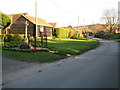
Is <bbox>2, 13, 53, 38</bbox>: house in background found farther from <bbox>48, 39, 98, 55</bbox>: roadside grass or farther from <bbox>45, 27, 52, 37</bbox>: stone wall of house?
<bbox>48, 39, 98, 55</bbox>: roadside grass

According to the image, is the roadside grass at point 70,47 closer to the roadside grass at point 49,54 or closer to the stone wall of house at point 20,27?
the roadside grass at point 49,54

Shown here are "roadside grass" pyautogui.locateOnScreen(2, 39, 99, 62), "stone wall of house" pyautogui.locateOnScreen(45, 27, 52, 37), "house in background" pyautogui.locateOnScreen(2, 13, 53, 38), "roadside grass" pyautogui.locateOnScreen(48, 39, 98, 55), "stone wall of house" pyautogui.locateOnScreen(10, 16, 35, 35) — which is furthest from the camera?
"stone wall of house" pyautogui.locateOnScreen(45, 27, 52, 37)

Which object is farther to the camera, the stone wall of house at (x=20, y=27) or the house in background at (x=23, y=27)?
the stone wall of house at (x=20, y=27)

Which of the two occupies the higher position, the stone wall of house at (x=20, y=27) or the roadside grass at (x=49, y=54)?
the stone wall of house at (x=20, y=27)

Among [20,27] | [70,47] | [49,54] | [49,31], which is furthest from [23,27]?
[49,54]

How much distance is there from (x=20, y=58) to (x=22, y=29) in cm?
2936

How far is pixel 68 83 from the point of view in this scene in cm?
662

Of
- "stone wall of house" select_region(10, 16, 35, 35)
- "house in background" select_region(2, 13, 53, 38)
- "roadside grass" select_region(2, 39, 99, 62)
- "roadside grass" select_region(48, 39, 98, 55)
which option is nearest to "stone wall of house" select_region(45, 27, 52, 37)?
"house in background" select_region(2, 13, 53, 38)

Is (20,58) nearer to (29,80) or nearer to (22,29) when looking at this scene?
(29,80)

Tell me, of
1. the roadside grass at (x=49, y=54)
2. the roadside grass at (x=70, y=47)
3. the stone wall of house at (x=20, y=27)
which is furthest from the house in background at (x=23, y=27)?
the roadside grass at (x=49, y=54)

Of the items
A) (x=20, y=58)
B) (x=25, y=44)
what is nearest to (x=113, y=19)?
(x=25, y=44)

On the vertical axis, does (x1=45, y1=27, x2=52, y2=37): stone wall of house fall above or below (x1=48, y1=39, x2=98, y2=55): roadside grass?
above

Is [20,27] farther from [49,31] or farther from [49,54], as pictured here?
[49,54]

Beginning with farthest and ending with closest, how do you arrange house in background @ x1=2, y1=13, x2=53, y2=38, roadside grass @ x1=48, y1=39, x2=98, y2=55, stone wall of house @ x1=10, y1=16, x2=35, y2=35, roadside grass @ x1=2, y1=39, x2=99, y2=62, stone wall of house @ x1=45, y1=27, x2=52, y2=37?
stone wall of house @ x1=45, y1=27, x2=52, y2=37
stone wall of house @ x1=10, y1=16, x2=35, y2=35
house in background @ x1=2, y1=13, x2=53, y2=38
roadside grass @ x1=48, y1=39, x2=98, y2=55
roadside grass @ x1=2, y1=39, x2=99, y2=62
